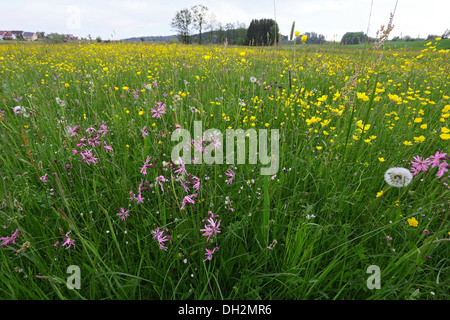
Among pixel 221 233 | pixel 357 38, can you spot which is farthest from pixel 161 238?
pixel 357 38

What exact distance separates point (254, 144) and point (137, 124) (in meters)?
1.32

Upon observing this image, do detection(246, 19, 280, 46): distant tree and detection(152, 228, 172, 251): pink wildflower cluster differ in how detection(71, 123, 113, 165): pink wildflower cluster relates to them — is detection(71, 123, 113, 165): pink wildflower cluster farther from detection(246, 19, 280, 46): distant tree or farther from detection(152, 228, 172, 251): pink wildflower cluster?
detection(246, 19, 280, 46): distant tree

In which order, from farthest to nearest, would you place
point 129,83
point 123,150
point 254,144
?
point 129,83 → point 123,150 → point 254,144

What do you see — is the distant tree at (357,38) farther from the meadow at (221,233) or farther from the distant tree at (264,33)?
the meadow at (221,233)

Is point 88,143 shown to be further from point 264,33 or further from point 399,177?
point 264,33

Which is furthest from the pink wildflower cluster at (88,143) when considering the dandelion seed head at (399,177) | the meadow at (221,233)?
the dandelion seed head at (399,177)

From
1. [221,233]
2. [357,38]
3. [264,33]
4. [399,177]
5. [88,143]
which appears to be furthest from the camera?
[264,33]

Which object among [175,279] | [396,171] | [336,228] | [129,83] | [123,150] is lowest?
[175,279]

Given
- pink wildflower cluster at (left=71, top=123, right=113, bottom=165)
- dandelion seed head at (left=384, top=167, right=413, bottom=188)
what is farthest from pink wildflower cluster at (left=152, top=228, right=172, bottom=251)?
dandelion seed head at (left=384, top=167, right=413, bottom=188)
